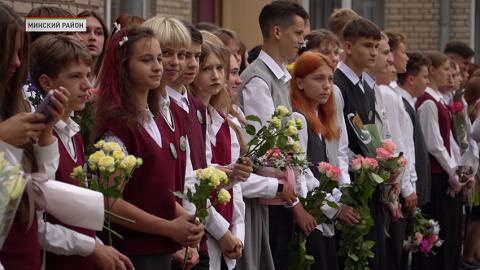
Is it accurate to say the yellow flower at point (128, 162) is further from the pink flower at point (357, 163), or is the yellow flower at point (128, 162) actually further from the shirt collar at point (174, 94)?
the pink flower at point (357, 163)

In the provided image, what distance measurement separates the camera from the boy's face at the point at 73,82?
5.30 meters

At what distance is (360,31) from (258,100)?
1913mm

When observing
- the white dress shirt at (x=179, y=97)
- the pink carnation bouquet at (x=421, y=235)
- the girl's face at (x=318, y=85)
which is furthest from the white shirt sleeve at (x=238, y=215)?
the pink carnation bouquet at (x=421, y=235)

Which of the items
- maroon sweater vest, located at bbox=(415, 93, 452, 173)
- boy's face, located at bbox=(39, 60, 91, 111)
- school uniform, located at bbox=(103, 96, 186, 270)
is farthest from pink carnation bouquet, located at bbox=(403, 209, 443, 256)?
boy's face, located at bbox=(39, 60, 91, 111)

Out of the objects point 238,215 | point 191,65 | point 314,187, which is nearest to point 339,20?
point 314,187

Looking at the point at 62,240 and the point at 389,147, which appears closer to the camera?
the point at 62,240

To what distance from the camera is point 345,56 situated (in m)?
9.39

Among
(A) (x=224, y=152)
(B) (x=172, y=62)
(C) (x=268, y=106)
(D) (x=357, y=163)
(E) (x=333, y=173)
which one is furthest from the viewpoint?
(D) (x=357, y=163)

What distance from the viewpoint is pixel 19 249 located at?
173 inches

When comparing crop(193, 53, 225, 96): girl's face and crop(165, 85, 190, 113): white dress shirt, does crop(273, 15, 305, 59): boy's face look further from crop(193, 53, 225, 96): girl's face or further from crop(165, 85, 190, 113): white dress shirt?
crop(165, 85, 190, 113): white dress shirt

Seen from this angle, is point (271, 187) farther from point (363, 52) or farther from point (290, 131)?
point (363, 52)

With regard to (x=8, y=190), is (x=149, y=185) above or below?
below

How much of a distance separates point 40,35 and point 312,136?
8.75ft

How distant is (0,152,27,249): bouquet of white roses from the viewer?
3.41 metres
